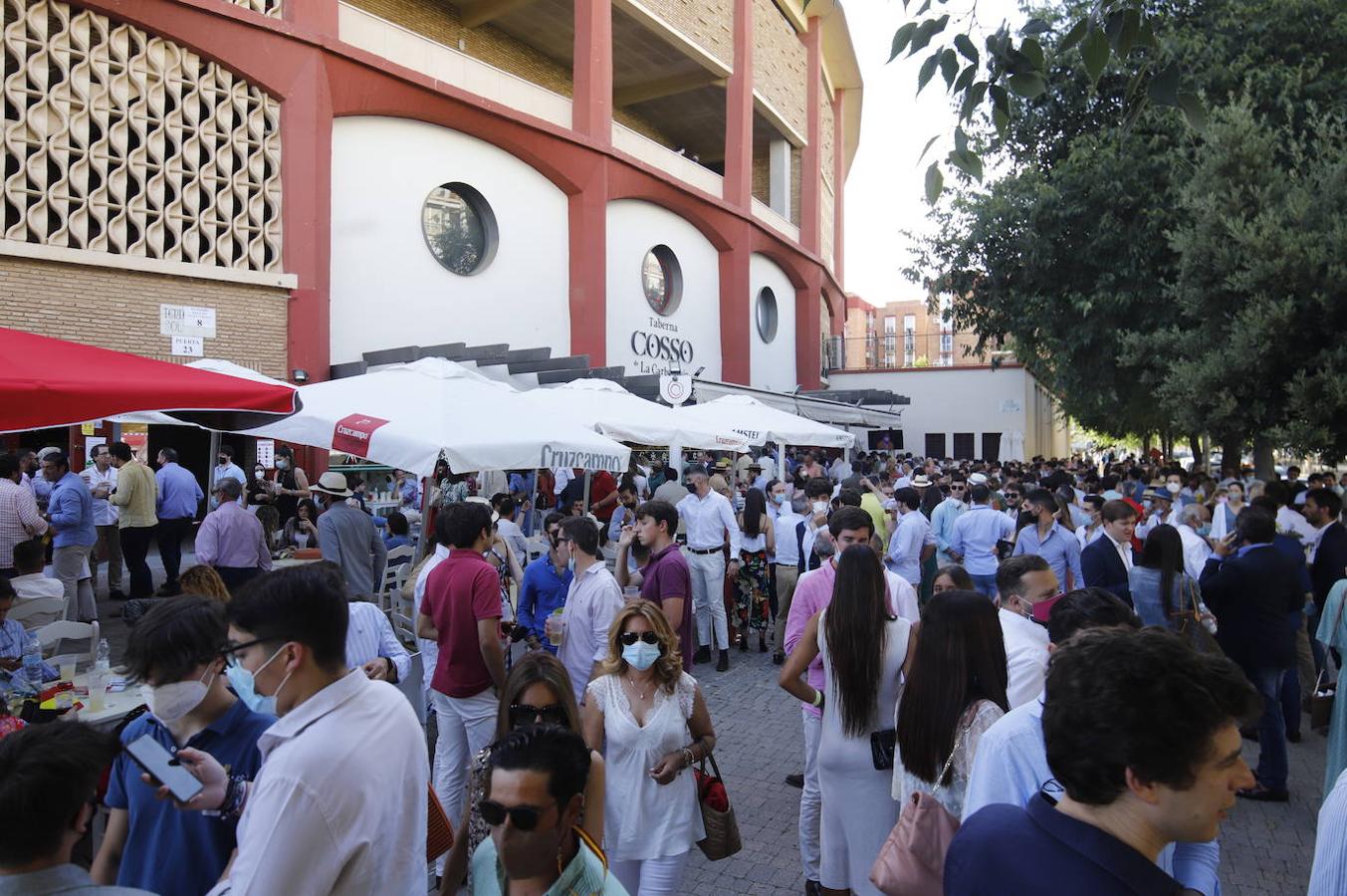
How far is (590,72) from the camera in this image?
69.1 feet

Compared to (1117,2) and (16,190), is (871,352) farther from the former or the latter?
(1117,2)

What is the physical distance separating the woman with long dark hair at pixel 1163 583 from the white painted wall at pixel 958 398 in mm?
29522

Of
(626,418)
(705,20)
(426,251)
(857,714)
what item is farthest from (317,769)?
(705,20)

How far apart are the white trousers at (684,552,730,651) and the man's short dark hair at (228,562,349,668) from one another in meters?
6.86

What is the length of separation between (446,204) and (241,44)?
5.07 meters

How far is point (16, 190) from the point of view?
1249cm

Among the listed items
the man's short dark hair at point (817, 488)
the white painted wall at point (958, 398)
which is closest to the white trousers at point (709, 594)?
the man's short dark hair at point (817, 488)

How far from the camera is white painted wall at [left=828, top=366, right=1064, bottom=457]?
34188 millimetres

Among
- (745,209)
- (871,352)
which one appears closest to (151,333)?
(745,209)

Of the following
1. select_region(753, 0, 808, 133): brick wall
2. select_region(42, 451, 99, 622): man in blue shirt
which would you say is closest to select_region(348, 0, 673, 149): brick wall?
select_region(753, 0, 808, 133): brick wall

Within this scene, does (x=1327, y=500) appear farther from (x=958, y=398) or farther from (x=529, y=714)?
(x=958, y=398)

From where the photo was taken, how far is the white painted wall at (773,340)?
29.4 metres

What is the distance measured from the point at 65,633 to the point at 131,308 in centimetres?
904

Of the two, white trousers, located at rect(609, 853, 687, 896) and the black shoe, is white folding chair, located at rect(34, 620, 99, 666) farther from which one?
the black shoe
